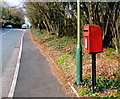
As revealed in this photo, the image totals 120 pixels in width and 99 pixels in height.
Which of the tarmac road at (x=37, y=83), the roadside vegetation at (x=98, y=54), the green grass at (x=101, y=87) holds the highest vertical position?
the roadside vegetation at (x=98, y=54)

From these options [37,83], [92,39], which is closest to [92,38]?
[92,39]

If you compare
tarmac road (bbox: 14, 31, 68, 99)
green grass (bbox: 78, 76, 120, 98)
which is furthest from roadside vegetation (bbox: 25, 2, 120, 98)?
tarmac road (bbox: 14, 31, 68, 99)

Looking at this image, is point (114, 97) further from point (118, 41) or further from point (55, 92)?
point (118, 41)

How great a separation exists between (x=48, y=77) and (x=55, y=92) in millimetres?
1431

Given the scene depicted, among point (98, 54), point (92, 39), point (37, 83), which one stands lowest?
point (37, 83)

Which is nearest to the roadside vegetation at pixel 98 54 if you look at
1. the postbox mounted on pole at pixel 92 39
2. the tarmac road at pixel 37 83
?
the tarmac road at pixel 37 83

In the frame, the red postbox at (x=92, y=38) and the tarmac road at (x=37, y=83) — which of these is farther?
the tarmac road at (x=37, y=83)

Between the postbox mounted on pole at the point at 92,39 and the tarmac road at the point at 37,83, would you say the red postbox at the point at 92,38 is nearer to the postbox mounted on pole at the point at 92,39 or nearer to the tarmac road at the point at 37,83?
the postbox mounted on pole at the point at 92,39

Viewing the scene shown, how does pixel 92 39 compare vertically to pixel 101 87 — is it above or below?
above

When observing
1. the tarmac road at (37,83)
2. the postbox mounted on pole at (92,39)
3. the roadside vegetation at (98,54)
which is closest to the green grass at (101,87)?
the roadside vegetation at (98,54)

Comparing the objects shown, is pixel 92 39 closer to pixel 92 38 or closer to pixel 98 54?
pixel 92 38

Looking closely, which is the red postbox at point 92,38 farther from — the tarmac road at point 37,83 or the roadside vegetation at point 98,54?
the tarmac road at point 37,83

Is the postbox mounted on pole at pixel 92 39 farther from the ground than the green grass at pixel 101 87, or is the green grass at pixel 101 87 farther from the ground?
the postbox mounted on pole at pixel 92 39

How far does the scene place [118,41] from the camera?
9.55 meters
